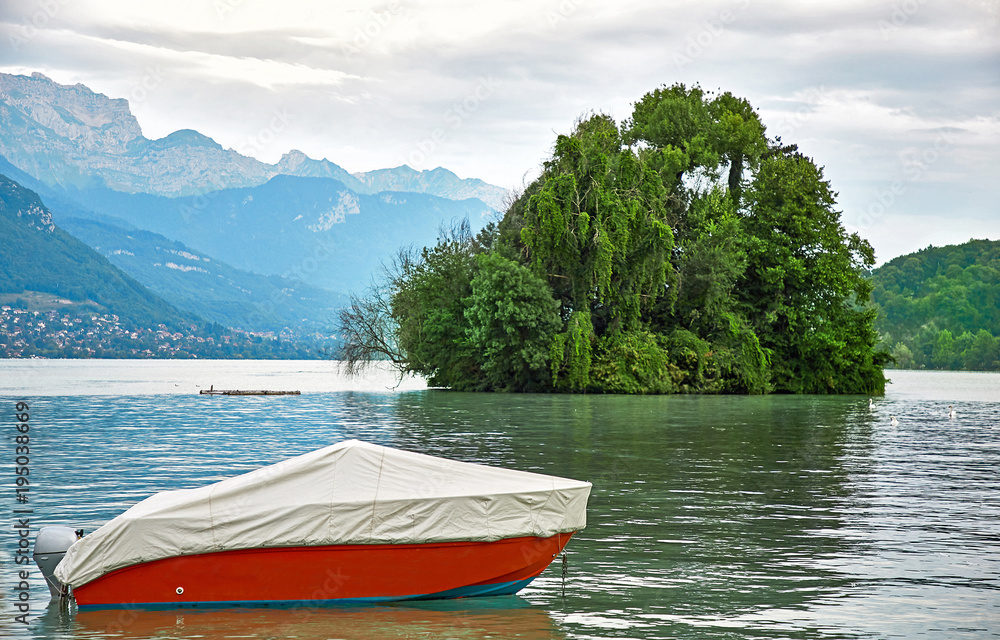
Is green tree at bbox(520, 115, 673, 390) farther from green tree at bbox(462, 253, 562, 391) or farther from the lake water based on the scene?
the lake water

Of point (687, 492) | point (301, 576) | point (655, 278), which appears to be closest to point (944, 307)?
point (655, 278)

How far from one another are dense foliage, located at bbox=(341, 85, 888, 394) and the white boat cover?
160ft

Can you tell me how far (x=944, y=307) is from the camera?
170125mm

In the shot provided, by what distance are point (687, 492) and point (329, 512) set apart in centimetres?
1178

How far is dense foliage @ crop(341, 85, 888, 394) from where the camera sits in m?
61.2

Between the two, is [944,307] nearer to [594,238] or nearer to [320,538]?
[594,238]

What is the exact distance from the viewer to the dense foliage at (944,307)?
165 meters

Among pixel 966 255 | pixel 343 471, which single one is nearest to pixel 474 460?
pixel 343 471

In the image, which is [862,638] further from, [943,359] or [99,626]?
[943,359]

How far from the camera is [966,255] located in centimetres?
17838

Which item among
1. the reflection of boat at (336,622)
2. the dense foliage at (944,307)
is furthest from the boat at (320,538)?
the dense foliage at (944,307)

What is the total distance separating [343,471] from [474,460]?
14738mm

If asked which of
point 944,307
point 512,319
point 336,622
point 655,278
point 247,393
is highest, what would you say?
point 944,307

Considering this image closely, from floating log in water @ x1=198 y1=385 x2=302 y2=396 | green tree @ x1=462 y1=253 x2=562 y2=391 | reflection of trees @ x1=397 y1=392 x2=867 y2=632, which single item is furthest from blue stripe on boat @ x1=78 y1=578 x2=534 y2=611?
floating log in water @ x1=198 y1=385 x2=302 y2=396
